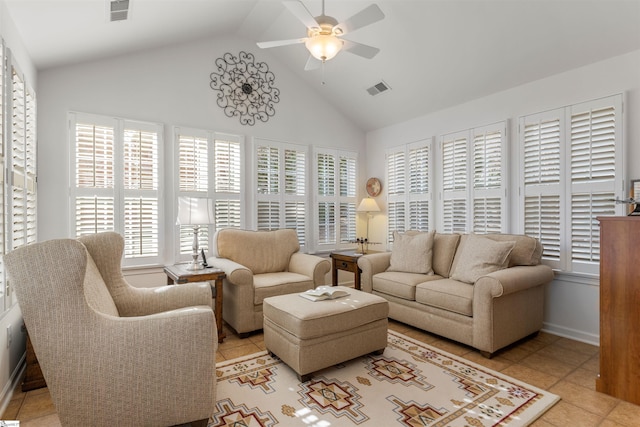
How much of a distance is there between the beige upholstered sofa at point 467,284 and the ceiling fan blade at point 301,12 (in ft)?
7.86

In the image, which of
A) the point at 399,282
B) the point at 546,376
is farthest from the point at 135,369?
the point at 546,376

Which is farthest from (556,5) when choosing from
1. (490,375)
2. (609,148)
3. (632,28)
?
(490,375)

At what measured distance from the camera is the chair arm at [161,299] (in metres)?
2.22

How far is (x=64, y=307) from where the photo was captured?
1.52 metres

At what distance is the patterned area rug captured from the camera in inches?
77.2

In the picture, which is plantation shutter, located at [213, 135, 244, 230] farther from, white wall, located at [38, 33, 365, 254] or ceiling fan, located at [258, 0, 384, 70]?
ceiling fan, located at [258, 0, 384, 70]

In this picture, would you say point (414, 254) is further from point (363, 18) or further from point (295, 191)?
point (363, 18)

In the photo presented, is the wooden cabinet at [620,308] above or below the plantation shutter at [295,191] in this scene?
below

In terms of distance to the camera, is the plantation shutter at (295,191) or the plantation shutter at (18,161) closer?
the plantation shutter at (18,161)

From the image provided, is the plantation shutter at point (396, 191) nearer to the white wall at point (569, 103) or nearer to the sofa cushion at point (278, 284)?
the white wall at point (569, 103)

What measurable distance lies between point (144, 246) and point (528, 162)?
4220 mm

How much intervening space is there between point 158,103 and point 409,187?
338 cm

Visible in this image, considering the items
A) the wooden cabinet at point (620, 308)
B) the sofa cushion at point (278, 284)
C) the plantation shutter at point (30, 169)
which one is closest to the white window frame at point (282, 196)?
the sofa cushion at point (278, 284)

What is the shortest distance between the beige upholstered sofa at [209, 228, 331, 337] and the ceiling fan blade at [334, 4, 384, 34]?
2.25m
